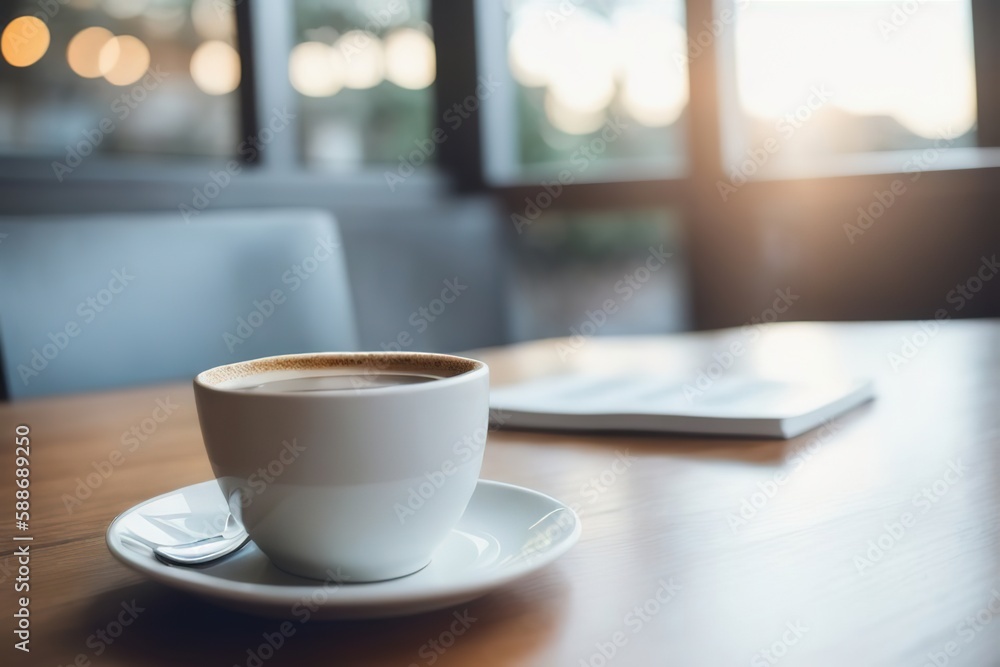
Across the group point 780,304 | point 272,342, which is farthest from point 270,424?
point 780,304

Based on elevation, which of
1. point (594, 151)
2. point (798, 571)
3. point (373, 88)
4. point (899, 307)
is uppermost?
point (373, 88)

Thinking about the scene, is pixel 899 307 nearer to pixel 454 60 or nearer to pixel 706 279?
pixel 706 279

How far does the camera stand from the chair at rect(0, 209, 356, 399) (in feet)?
4.09

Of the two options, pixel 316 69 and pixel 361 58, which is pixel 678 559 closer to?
pixel 316 69

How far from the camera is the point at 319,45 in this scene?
2621 millimetres

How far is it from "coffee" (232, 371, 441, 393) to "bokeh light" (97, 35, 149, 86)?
1.89 m

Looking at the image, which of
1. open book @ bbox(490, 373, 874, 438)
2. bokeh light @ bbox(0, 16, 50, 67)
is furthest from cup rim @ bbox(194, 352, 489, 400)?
bokeh light @ bbox(0, 16, 50, 67)

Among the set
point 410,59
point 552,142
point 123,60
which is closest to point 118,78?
point 123,60

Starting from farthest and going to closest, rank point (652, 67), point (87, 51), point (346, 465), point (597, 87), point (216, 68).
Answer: point (597, 87), point (652, 67), point (216, 68), point (87, 51), point (346, 465)

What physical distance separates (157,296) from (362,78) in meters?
1.51

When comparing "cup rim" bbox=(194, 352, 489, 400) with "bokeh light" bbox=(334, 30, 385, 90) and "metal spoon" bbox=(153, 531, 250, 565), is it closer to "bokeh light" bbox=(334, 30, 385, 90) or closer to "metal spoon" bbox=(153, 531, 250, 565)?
"metal spoon" bbox=(153, 531, 250, 565)

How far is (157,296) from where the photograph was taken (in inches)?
55.1

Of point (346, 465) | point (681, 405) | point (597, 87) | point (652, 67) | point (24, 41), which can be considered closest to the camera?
point (346, 465)

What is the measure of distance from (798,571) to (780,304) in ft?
7.46
